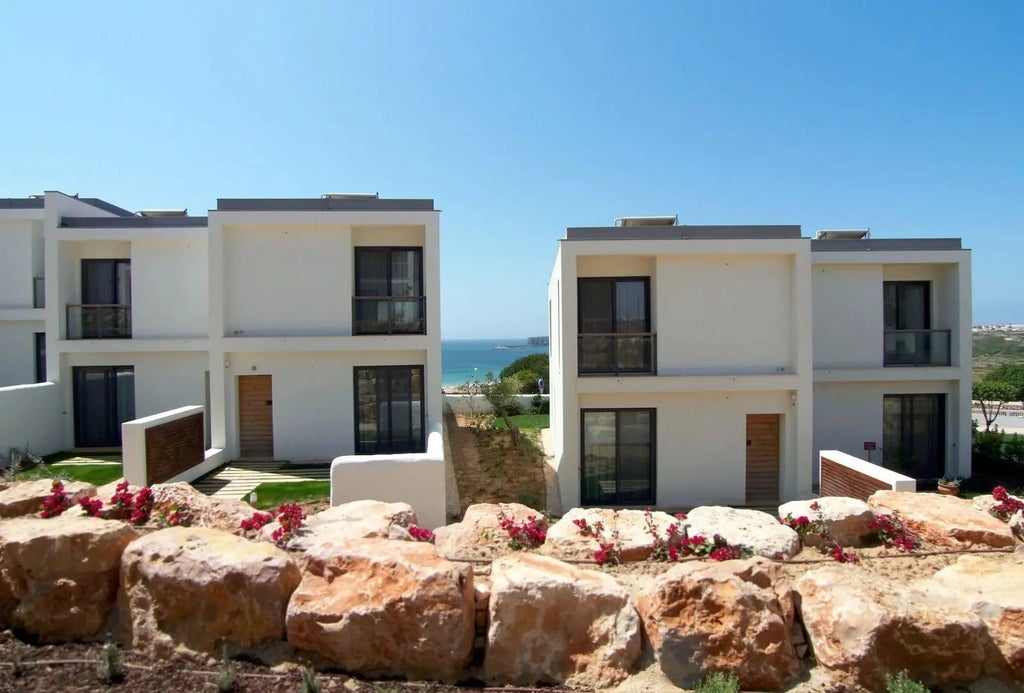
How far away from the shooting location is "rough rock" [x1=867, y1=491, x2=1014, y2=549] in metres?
6.07

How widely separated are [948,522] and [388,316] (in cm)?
1136

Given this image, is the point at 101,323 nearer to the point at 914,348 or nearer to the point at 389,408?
the point at 389,408

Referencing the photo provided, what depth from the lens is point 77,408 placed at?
1498 centimetres

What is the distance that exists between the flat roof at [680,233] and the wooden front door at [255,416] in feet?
27.2

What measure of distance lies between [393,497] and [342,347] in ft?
15.9

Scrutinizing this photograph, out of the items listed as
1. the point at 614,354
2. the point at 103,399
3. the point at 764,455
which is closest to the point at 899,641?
the point at 614,354

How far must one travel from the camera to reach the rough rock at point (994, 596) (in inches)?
171

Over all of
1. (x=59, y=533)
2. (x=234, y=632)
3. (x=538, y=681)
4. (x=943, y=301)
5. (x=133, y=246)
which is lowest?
(x=538, y=681)

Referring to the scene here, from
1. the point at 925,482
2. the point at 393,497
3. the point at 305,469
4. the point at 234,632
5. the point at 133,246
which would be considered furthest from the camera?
the point at 133,246

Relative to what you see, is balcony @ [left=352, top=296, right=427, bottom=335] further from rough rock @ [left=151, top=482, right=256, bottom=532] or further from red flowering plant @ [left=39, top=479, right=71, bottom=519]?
red flowering plant @ [left=39, top=479, right=71, bottom=519]

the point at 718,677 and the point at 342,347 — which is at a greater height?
the point at 342,347

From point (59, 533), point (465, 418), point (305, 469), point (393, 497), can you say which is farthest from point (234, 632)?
point (465, 418)

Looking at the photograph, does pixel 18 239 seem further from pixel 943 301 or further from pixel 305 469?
pixel 943 301

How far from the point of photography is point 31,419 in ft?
45.2
